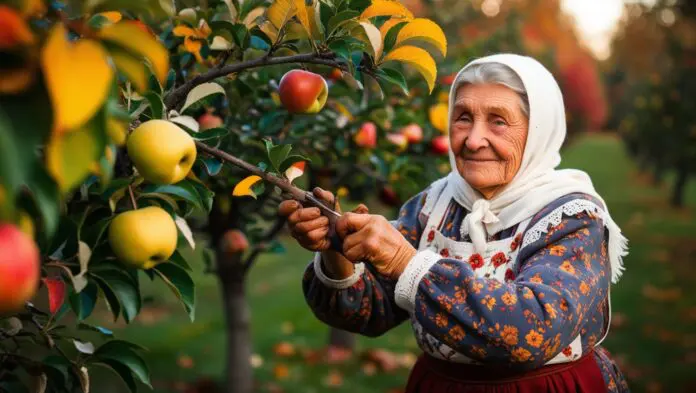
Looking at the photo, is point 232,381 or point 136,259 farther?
point 232,381

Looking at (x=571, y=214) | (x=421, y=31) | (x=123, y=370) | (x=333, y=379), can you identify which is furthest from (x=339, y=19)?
(x=333, y=379)

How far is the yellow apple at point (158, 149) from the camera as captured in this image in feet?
3.98

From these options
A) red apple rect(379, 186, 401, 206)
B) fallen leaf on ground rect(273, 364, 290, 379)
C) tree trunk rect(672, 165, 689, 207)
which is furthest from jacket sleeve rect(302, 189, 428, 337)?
tree trunk rect(672, 165, 689, 207)

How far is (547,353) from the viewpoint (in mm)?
1617

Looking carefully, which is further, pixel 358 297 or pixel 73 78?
pixel 358 297

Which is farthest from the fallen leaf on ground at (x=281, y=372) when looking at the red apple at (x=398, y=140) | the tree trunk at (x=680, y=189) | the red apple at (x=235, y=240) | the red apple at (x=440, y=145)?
the tree trunk at (x=680, y=189)

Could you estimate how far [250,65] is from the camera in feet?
4.99

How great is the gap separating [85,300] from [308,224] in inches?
19.1

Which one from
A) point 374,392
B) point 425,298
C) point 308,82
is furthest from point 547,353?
point 374,392

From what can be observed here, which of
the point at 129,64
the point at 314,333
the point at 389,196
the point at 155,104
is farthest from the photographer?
the point at 314,333

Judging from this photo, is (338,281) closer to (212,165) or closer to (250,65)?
(212,165)

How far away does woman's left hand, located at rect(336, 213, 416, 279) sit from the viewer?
1569 millimetres

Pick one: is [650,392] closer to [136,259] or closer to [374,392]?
[374,392]

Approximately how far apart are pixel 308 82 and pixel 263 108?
810 millimetres
